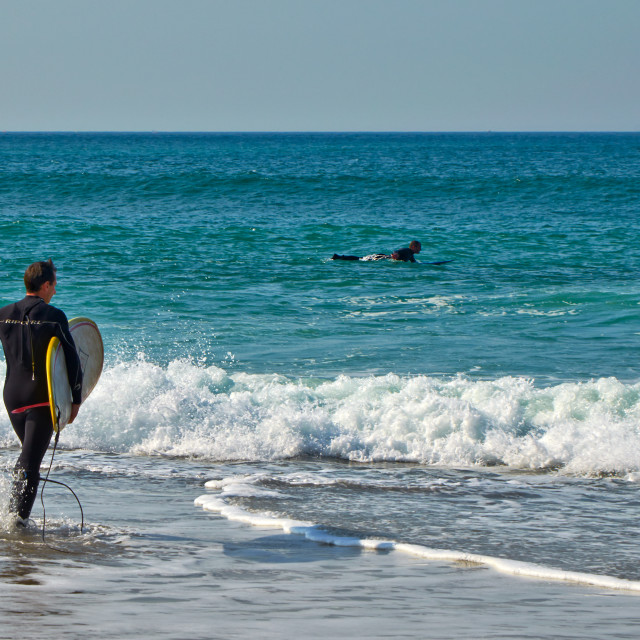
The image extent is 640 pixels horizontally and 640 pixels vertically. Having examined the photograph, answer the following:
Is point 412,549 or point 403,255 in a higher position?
point 403,255

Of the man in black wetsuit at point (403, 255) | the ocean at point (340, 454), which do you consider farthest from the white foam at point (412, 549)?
the man in black wetsuit at point (403, 255)

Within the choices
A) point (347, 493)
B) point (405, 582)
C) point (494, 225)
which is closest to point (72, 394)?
point (405, 582)

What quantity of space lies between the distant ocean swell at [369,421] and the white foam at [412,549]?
6.14 feet

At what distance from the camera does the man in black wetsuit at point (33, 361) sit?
4.52 meters

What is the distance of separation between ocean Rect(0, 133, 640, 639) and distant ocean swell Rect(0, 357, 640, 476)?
0.08 ft

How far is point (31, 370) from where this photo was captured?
455cm

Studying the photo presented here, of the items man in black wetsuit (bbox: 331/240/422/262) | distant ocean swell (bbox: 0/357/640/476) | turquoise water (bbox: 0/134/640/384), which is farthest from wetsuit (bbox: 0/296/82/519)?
man in black wetsuit (bbox: 331/240/422/262)

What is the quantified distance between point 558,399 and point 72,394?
5.44 m

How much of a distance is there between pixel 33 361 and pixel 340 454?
369 centimetres

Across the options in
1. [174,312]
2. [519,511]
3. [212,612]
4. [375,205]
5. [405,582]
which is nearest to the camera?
[212,612]

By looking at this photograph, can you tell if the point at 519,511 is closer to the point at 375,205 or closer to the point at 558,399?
the point at 558,399

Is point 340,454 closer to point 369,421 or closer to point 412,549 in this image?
point 369,421

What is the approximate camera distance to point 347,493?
248 inches

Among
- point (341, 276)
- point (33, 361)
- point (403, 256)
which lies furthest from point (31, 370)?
point (403, 256)
